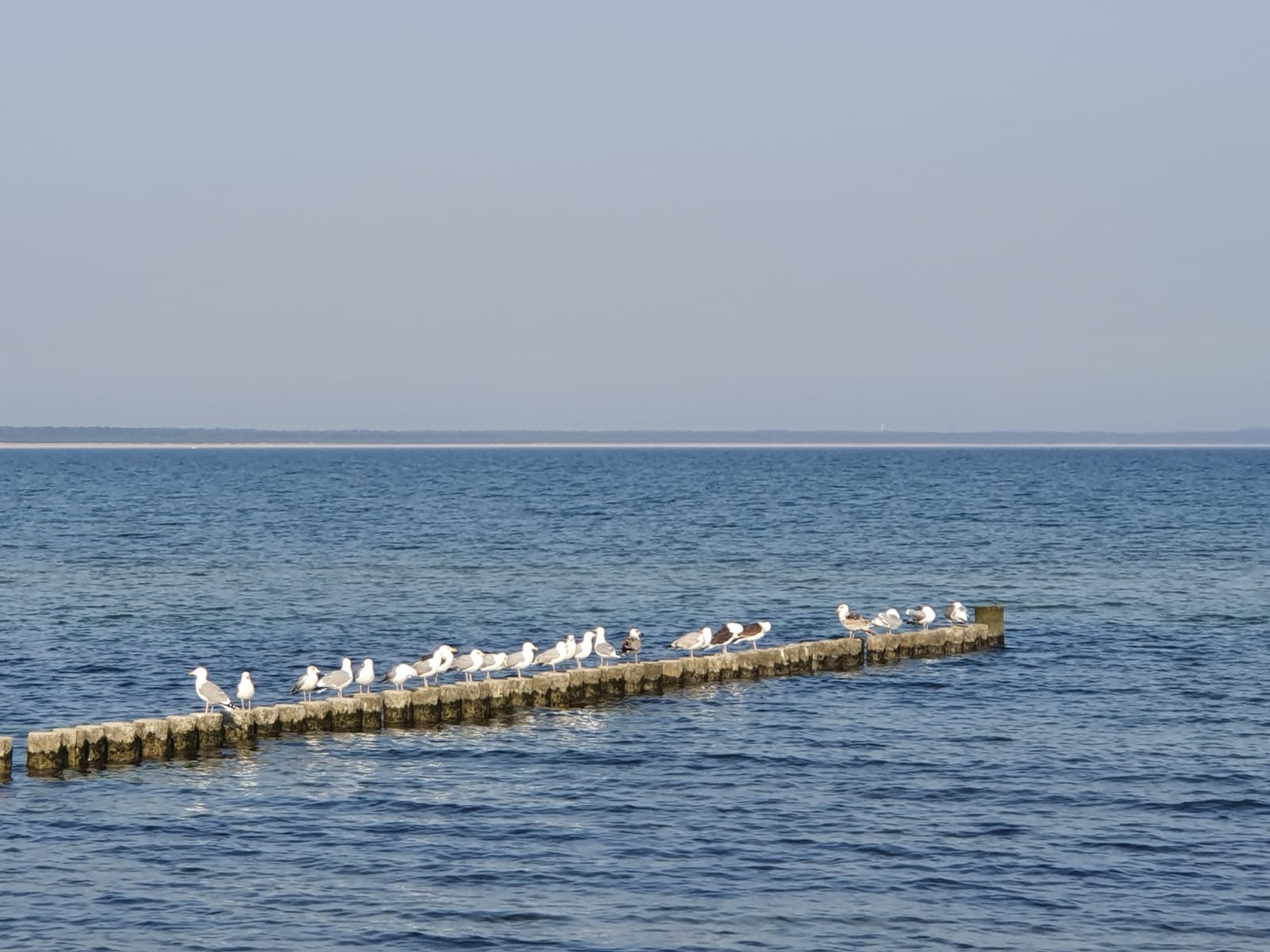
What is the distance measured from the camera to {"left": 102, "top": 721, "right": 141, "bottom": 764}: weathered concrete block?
27984mm

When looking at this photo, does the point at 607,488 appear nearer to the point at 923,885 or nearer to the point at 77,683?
the point at 77,683

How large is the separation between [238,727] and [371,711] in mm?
2600

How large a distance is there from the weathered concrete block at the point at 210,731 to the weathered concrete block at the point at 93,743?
5.83 feet

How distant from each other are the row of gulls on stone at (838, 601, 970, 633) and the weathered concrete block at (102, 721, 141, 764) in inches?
732

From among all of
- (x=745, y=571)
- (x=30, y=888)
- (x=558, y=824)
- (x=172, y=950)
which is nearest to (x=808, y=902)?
(x=558, y=824)

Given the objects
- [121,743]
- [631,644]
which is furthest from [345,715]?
[631,644]

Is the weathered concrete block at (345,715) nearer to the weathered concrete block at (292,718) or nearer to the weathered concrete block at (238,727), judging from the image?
the weathered concrete block at (292,718)

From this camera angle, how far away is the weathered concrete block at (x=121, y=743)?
2798 centimetres

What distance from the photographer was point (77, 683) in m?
37.3

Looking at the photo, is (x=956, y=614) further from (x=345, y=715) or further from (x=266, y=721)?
(x=266, y=721)

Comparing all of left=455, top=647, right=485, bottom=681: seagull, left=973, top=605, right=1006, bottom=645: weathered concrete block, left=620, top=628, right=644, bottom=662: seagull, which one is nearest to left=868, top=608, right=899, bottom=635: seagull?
left=973, top=605, right=1006, bottom=645: weathered concrete block

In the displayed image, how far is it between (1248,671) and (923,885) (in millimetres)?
20916

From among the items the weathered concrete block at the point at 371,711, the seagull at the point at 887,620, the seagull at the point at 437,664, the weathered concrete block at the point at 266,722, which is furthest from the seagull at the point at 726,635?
the weathered concrete block at the point at 266,722

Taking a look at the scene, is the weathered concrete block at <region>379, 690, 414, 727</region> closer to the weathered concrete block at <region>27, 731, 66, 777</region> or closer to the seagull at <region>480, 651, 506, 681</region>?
the seagull at <region>480, 651, 506, 681</region>
